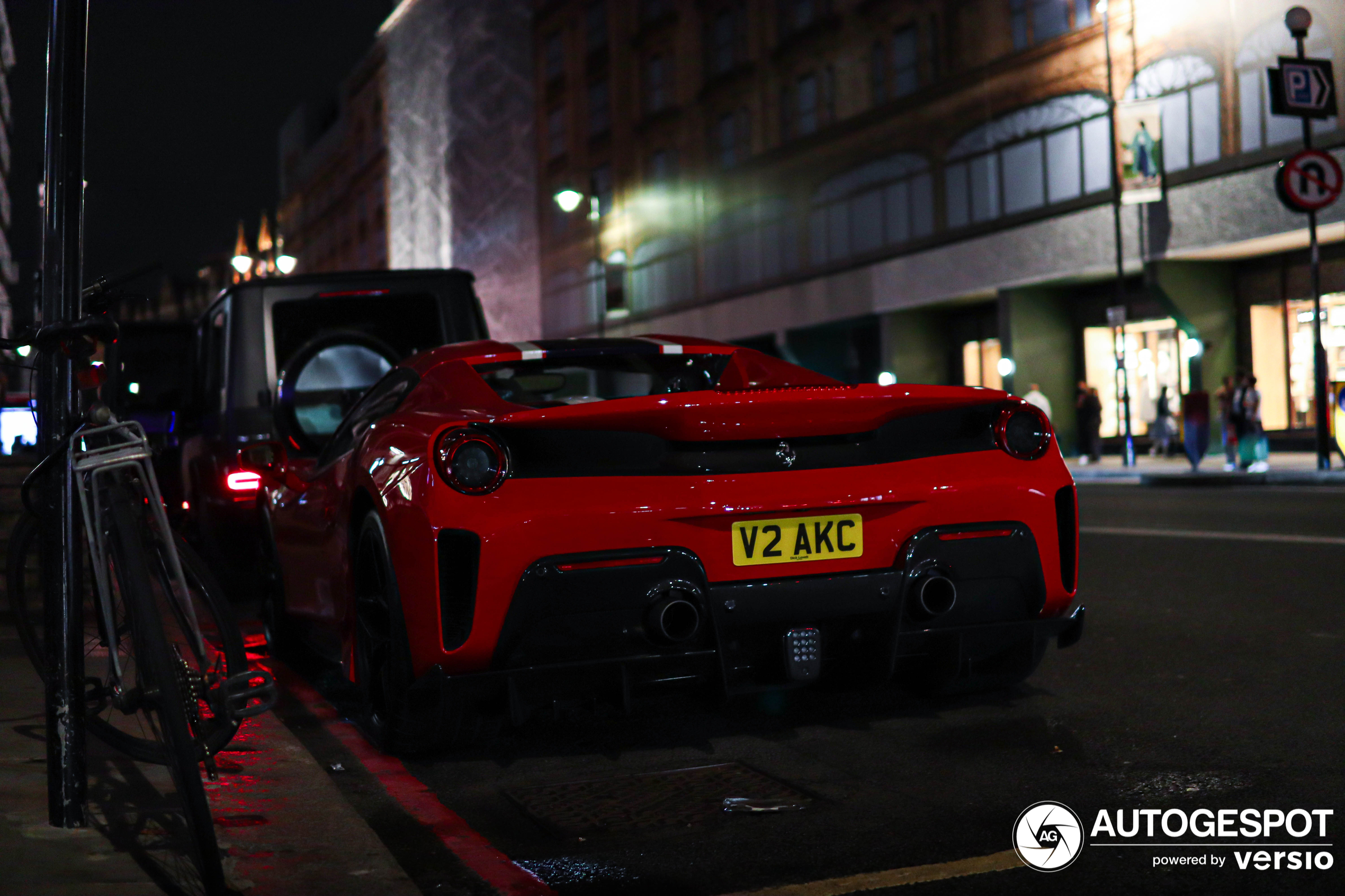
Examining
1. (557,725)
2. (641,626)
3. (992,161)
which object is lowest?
(557,725)

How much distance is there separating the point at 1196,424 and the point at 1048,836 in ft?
68.3

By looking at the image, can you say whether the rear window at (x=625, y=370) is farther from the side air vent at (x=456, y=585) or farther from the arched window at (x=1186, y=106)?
the arched window at (x=1186, y=106)

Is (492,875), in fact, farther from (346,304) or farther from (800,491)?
(346,304)

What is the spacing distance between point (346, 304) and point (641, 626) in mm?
5855

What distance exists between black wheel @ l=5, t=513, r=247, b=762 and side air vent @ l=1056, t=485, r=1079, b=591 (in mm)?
2562

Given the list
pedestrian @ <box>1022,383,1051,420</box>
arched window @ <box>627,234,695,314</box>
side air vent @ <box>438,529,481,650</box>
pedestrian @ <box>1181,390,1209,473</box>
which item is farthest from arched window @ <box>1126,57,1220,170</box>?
side air vent @ <box>438,529,481,650</box>

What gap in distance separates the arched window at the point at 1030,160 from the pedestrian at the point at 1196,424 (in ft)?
28.8

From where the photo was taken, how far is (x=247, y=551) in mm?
8547

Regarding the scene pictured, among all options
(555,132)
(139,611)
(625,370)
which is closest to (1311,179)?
(625,370)

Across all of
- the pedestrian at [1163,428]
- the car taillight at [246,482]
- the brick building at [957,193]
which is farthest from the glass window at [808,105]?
the car taillight at [246,482]

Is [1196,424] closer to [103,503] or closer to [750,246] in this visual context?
[103,503]

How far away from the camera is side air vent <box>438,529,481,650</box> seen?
400 centimetres

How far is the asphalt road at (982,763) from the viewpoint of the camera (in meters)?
3.29

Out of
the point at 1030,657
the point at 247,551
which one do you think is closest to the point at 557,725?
the point at 1030,657
